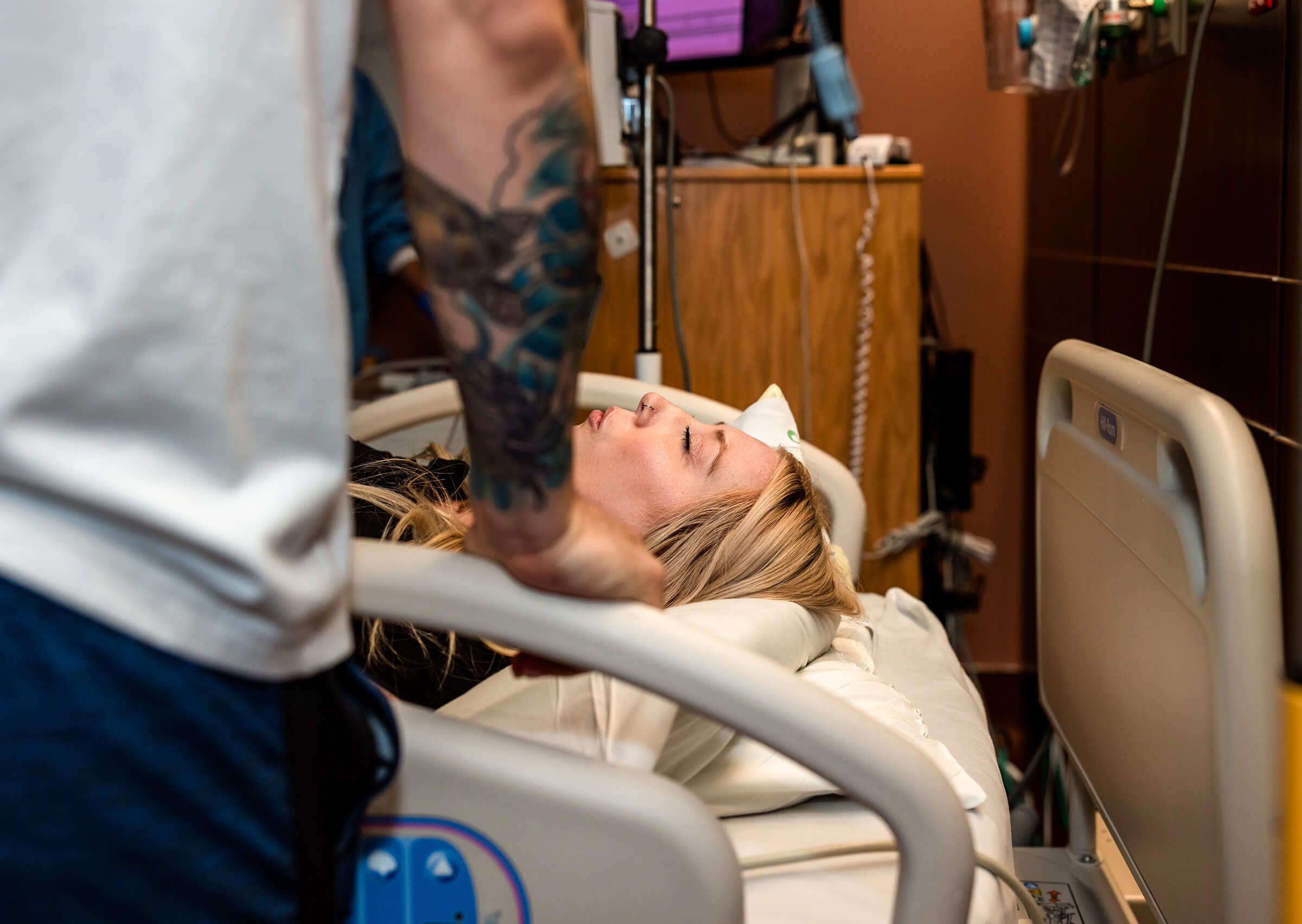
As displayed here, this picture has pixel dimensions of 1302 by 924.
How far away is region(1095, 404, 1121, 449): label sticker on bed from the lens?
119 centimetres

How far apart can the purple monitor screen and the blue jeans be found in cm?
204

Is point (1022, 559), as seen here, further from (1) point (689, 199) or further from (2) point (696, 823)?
(2) point (696, 823)

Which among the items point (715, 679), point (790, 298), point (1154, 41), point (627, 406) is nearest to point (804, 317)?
point (790, 298)

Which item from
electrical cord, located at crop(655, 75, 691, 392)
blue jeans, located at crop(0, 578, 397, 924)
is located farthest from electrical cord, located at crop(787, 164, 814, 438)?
blue jeans, located at crop(0, 578, 397, 924)

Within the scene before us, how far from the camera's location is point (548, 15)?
0.59 m

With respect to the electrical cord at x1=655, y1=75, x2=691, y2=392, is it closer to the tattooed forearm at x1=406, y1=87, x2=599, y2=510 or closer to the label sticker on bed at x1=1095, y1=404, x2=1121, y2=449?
the label sticker on bed at x1=1095, y1=404, x2=1121, y2=449

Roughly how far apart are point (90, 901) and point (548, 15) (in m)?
0.50

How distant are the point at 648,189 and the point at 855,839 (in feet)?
3.71

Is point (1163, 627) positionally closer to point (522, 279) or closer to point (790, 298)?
point (522, 279)

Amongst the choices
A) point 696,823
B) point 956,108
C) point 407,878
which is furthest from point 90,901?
point 956,108

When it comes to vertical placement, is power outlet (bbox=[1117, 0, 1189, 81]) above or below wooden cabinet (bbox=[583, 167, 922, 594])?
above

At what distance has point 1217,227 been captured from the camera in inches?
62.7

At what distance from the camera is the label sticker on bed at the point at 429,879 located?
2.45 feet

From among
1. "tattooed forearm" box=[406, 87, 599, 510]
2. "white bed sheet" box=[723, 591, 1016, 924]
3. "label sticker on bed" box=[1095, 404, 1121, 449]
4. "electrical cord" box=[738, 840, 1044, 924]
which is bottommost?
"white bed sheet" box=[723, 591, 1016, 924]
